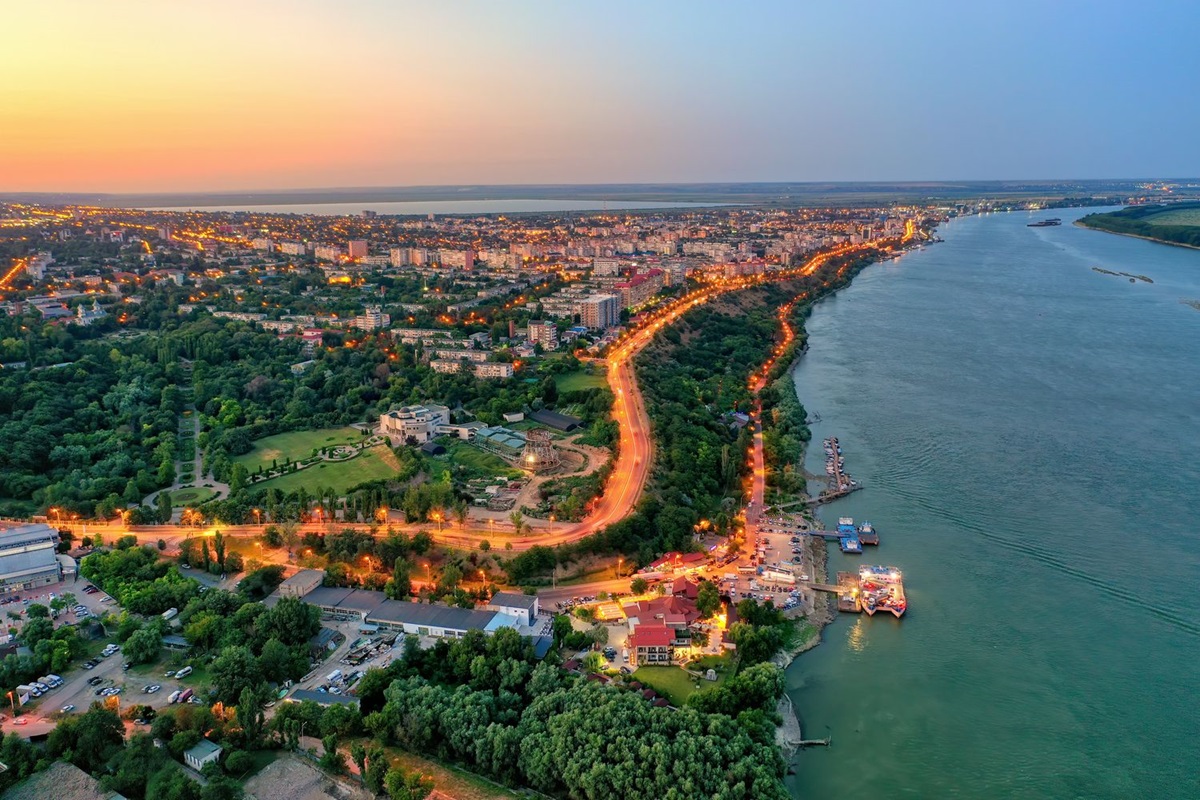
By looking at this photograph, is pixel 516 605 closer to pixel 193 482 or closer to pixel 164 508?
pixel 164 508

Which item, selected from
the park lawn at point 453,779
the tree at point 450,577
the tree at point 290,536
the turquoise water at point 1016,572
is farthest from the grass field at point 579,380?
the park lawn at point 453,779

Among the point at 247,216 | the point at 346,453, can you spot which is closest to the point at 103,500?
the point at 346,453

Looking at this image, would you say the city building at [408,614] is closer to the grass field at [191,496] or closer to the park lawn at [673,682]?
the park lawn at [673,682]

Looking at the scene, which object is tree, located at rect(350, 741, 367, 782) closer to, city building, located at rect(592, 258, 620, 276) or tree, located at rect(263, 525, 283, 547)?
tree, located at rect(263, 525, 283, 547)

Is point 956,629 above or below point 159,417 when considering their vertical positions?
below

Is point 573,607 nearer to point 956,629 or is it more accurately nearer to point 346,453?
point 956,629

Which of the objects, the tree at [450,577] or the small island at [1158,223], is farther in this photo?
the small island at [1158,223]

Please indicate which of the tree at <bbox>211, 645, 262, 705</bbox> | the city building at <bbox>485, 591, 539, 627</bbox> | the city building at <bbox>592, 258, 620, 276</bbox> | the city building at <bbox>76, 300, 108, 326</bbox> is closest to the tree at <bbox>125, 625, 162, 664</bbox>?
the tree at <bbox>211, 645, 262, 705</bbox>
